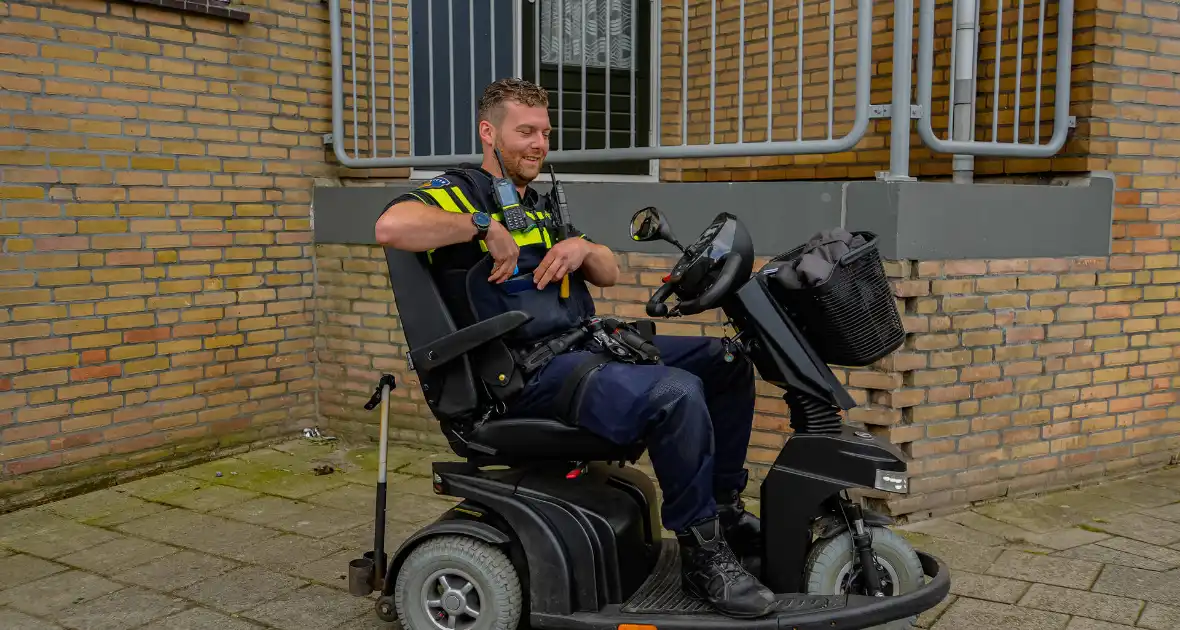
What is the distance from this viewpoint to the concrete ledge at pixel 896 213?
14.2 feet

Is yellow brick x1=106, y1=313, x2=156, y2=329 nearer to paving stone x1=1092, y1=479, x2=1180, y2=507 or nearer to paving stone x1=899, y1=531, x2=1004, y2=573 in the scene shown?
paving stone x1=899, y1=531, x2=1004, y2=573

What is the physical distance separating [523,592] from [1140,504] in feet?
10.0

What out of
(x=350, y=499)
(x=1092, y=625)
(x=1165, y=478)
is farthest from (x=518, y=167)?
(x=1165, y=478)

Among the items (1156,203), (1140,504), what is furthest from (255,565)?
(1156,203)

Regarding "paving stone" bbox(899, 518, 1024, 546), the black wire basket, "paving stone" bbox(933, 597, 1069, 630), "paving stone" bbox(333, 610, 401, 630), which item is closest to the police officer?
the black wire basket

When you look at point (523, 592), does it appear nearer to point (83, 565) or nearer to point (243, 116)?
point (83, 565)

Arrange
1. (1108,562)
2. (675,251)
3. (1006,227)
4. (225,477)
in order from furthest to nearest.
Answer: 1. (225,477)
2. (675,251)
3. (1006,227)
4. (1108,562)

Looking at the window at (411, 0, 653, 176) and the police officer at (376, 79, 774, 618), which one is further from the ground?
the window at (411, 0, 653, 176)

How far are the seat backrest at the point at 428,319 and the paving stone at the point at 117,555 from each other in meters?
1.67

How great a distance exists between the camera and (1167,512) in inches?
187

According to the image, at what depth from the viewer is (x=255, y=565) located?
4145mm

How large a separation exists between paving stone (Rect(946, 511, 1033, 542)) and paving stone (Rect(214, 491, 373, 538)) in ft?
8.16

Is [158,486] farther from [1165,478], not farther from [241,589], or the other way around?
[1165,478]

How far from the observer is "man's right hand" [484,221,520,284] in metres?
3.18
